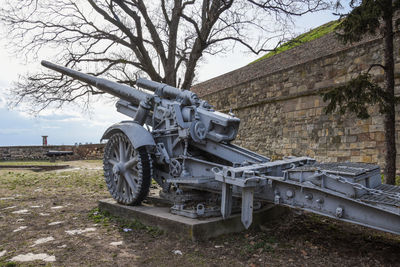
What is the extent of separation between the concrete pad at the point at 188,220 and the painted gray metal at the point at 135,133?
0.93 m

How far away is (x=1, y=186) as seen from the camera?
8859mm

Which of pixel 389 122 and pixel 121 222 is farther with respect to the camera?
pixel 389 122

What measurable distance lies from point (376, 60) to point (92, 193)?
7.80 meters

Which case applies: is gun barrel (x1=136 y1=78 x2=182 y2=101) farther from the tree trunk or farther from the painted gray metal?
the tree trunk

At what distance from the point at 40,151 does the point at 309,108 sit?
1847 centimetres

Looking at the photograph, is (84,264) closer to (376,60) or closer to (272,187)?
(272,187)

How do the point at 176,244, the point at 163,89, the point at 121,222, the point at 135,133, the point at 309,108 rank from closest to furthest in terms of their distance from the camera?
the point at 176,244
the point at 121,222
the point at 135,133
the point at 163,89
the point at 309,108

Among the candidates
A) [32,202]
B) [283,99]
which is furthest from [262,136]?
[32,202]

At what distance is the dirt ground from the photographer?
3.30m

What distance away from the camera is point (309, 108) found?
10.6 m

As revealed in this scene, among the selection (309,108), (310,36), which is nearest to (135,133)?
(309,108)

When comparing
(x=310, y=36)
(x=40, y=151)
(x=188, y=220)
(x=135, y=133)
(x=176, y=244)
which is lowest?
(x=176, y=244)

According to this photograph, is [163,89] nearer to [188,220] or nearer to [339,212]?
[188,220]

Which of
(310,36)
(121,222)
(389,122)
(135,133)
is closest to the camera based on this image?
(121,222)
